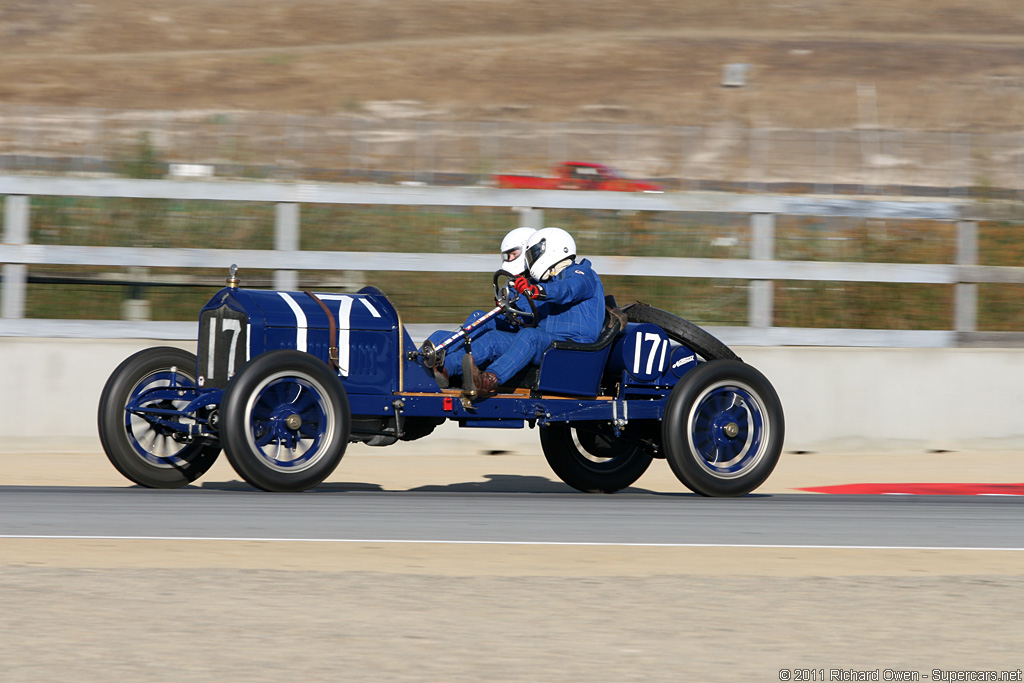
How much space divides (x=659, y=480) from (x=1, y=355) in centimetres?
497

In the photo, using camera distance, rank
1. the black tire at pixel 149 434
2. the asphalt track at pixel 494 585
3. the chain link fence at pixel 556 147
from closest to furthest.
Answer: the asphalt track at pixel 494 585
the black tire at pixel 149 434
the chain link fence at pixel 556 147

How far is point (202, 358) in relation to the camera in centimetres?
847

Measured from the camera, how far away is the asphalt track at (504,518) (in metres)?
6.94

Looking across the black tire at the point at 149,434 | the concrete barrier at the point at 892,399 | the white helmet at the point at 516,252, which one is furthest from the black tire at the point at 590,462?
the black tire at the point at 149,434

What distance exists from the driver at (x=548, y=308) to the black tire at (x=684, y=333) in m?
0.42

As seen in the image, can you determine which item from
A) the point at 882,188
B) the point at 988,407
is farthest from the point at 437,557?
the point at 882,188

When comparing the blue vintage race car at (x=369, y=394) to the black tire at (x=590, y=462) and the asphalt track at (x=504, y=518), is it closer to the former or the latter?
the asphalt track at (x=504, y=518)

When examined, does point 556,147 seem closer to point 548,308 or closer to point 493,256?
point 493,256

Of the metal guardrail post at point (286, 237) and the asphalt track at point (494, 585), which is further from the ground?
the metal guardrail post at point (286, 237)

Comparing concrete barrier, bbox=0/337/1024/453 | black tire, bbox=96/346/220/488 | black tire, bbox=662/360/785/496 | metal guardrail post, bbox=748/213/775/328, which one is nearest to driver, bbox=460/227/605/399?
black tire, bbox=662/360/785/496

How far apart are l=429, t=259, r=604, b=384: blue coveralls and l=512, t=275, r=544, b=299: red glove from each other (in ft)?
0.16

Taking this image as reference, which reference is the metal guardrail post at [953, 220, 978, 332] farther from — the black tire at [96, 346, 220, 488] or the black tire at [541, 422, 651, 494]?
the black tire at [96, 346, 220, 488]

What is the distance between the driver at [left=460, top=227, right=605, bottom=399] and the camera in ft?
28.3

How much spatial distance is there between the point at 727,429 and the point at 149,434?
11.3ft
